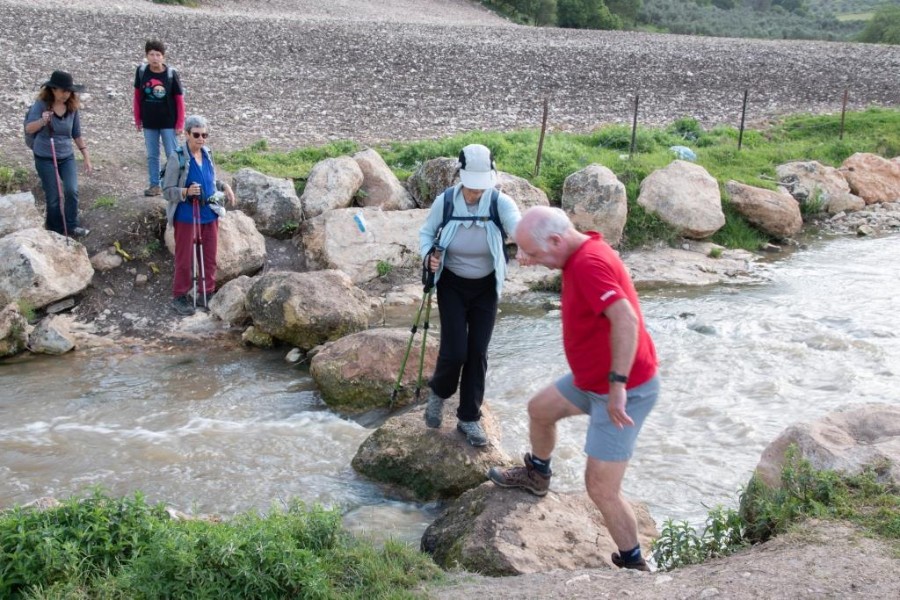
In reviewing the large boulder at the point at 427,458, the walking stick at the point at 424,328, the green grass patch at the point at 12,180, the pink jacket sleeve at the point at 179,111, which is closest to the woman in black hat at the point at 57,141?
the green grass patch at the point at 12,180

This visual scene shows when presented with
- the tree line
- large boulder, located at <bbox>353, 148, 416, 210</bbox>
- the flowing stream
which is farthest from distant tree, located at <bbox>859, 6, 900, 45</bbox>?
large boulder, located at <bbox>353, 148, 416, 210</bbox>

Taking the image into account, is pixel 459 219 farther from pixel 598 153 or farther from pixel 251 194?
pixel 598 153

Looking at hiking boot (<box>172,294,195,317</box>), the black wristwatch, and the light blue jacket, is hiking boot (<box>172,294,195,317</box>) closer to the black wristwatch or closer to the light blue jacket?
the light blue jacket

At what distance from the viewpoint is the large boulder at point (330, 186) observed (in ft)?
39.5

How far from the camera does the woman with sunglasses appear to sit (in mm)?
9391

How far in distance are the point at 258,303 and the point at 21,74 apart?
30.0 feet

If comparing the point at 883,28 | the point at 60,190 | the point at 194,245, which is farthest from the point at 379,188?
the point at 883,28

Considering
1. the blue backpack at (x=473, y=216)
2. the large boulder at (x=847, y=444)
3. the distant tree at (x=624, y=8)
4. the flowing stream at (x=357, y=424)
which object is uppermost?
the distant tree at (x=624, y=8)

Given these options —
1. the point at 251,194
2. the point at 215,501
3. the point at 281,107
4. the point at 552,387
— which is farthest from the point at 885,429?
the point at 281,107

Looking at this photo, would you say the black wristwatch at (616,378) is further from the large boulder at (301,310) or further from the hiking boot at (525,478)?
the large boulder at (301,310)

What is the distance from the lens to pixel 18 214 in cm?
1054

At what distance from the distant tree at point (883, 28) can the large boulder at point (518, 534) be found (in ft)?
140

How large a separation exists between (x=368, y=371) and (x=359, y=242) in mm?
3814

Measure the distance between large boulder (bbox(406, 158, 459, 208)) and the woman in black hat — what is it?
4.62m
